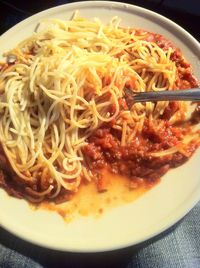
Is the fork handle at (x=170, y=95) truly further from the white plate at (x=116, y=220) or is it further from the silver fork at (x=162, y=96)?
the white plate at (x=116, y=220)

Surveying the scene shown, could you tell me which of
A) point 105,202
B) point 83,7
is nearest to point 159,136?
point 105,202

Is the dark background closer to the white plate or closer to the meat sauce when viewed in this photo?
the meat sauce

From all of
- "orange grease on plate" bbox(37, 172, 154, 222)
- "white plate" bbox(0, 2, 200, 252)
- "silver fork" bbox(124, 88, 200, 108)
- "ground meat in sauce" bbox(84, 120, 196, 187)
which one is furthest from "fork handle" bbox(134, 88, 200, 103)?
"orange grease on plate" bbox(37, 172, 154, 222)

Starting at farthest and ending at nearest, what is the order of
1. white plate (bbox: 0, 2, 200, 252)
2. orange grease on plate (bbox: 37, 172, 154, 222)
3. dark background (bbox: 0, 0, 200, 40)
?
dark background (bbox: 0, 0, 200, 40) → orange grease on plate (bbox: 37, 172, 154, 222) → white plate (bbox: 0, 2, 200, 252)

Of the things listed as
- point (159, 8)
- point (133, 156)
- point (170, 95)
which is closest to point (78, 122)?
point (133, 156)

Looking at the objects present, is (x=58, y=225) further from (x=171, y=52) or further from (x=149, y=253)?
(x=171, y=52)

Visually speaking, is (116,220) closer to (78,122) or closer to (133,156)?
(133,156)
